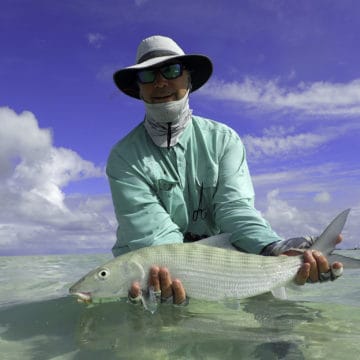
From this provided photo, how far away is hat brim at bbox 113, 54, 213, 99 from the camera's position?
15.8 ft

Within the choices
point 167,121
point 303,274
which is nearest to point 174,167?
point 167,121

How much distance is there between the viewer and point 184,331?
3.61 m

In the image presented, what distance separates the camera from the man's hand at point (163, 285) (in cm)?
359

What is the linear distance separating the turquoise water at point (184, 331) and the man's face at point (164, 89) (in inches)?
81.7

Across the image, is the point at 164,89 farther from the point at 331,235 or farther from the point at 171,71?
the point at 331,235

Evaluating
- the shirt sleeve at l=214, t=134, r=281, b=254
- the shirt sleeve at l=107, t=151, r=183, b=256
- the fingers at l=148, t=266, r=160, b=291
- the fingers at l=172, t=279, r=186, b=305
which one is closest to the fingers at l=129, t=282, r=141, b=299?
the fingers at l=148, t=266, r=160, b=291

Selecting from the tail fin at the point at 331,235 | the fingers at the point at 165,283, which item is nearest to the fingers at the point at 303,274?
the tail fin at the point at 331,235

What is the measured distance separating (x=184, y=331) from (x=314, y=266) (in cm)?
109

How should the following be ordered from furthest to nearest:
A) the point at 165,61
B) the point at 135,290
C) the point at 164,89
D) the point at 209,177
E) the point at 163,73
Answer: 1. the point at 209,177
2. the point at 164,89
3. the point at 163,73
4. the point at 165,61
5. the point at 135,290

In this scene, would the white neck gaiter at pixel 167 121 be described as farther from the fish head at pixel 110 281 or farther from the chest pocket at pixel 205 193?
the fish head at pixel 110 281

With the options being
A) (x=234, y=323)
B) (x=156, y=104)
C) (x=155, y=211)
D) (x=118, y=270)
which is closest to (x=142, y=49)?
(x=156, y=104)

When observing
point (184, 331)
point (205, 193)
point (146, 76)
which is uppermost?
point (146, 76)

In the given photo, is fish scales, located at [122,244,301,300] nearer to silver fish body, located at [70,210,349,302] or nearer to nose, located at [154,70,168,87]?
silver fish body, located at [70,210,349,302]

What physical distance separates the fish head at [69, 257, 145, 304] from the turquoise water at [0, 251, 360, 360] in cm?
32
